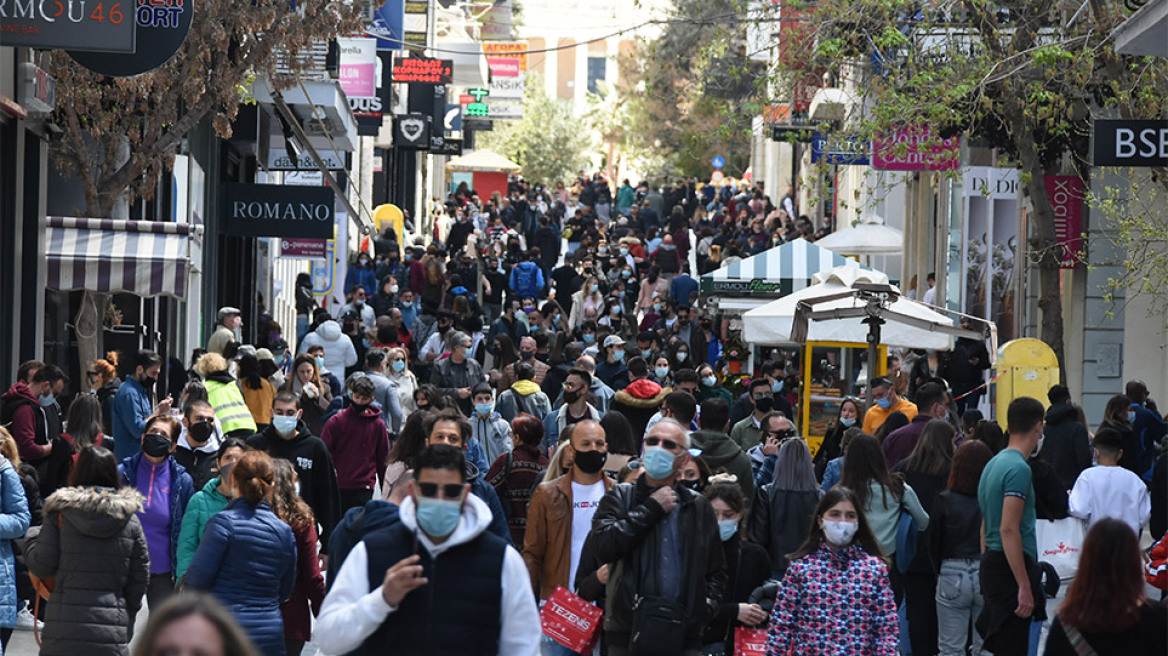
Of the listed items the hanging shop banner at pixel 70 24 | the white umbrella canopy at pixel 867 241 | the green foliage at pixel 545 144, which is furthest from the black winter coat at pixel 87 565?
the green foliage at pixel 545 144

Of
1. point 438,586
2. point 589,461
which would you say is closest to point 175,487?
point 589,461

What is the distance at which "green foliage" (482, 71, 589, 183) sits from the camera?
304ft

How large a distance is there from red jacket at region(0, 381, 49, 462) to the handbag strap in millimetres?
7547

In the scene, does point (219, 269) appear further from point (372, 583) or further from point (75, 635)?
point (372, 583)

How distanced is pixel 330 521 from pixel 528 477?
1.50 metres

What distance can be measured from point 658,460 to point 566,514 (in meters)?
1.40

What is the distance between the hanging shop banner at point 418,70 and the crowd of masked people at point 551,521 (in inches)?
980

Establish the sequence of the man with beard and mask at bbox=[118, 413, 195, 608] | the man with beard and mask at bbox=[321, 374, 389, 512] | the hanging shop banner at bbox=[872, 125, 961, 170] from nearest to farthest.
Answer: the man with beard and mask at bbox=[118, 413, 195, 608] → the man with beard and mask at bbox=[321, 374, 389, 512] → the hanging shop banner at bbox=[872, 125, 961, 170]

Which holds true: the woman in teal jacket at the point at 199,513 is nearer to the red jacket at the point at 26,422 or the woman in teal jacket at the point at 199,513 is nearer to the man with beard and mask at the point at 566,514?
the man with beard and mask at the point at 566,514

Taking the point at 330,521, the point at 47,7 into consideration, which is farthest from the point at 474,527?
the point at 47,7

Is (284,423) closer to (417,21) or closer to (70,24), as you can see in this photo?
(70,24)

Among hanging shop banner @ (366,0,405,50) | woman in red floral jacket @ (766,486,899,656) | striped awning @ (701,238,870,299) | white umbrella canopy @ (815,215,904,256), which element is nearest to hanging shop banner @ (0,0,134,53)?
woman in red floral jacket @ (766,486,899,656)

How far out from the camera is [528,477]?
1043cm

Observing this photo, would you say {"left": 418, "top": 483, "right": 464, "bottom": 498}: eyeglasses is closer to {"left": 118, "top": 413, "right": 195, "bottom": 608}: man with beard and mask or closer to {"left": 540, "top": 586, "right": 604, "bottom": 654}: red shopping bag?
{"left": 540, "top": 586, "right": 604, "bottom": 654}: red shopping bag
